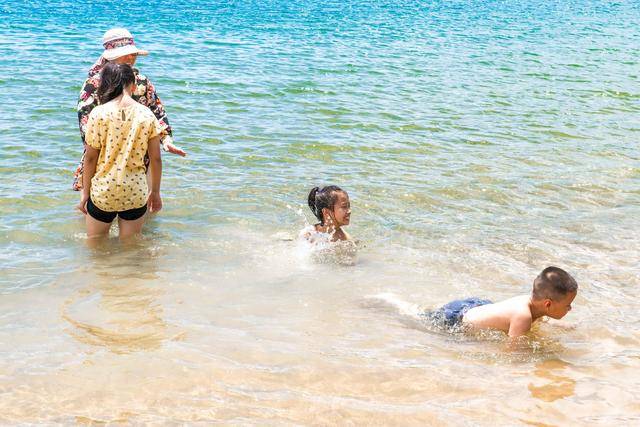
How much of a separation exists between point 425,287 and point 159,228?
103 inches

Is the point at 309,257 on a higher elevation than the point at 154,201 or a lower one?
lower

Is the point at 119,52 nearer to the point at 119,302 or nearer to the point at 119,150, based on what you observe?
the point at 119,150

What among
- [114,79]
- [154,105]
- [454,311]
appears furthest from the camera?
[154,105]

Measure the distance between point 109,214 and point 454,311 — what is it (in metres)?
2.69

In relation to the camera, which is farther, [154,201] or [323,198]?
[323,198]

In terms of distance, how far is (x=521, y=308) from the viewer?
5250 mm

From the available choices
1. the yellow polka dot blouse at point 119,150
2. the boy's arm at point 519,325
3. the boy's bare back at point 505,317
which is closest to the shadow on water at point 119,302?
the yellow polka dot blouse at point 119,150

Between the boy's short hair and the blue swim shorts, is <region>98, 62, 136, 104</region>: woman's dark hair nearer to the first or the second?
the blue swim shorts

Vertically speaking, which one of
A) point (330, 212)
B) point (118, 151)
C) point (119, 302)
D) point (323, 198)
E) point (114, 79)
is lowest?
point (119, 302)

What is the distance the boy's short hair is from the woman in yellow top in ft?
9.59

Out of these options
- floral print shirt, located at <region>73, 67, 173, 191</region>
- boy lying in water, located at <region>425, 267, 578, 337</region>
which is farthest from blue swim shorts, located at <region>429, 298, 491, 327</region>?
floral print shirt, located at <region>73, 67, 173, 191</region>

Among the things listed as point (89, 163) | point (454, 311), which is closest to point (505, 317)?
point (454, 311)

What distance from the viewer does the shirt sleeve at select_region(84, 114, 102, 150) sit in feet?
18.6

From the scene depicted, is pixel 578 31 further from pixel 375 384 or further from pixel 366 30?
pixel 375 384
